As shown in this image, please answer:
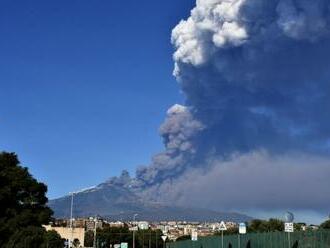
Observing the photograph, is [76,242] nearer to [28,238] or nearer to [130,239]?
[130,239]

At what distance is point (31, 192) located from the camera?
63.2m

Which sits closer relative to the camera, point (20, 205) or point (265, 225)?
point (20, 205)

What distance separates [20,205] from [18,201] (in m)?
0.61

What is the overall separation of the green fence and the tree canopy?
1530cm

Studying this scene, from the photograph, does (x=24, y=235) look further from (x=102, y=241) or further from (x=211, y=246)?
(x=102, y=241)

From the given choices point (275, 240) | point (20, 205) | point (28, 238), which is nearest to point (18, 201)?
point (20, 205)

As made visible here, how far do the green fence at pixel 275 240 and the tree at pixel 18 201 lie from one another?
50.3 feet

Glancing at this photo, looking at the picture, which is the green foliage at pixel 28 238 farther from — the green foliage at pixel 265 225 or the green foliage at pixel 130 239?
the green foliage at pixel 130 239

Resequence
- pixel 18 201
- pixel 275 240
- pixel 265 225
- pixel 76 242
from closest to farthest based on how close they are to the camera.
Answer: pixel 275 240
pixel 18 201
pixel 265 225
pixel 76 242

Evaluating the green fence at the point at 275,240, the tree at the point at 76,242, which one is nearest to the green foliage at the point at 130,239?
the tree at the point at 76,242

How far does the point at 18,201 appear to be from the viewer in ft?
204

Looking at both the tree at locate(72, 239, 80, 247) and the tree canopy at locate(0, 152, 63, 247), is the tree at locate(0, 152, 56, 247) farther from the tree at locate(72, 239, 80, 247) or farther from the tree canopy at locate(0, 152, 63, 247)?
Result: the tree at locate(72, 239, 80, 247)

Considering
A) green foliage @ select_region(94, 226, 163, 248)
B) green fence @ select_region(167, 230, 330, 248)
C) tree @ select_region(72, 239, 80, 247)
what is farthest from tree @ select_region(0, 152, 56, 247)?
green foliage @ select_region(94, 226, 163, 248)

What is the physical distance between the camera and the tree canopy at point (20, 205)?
187 ft
